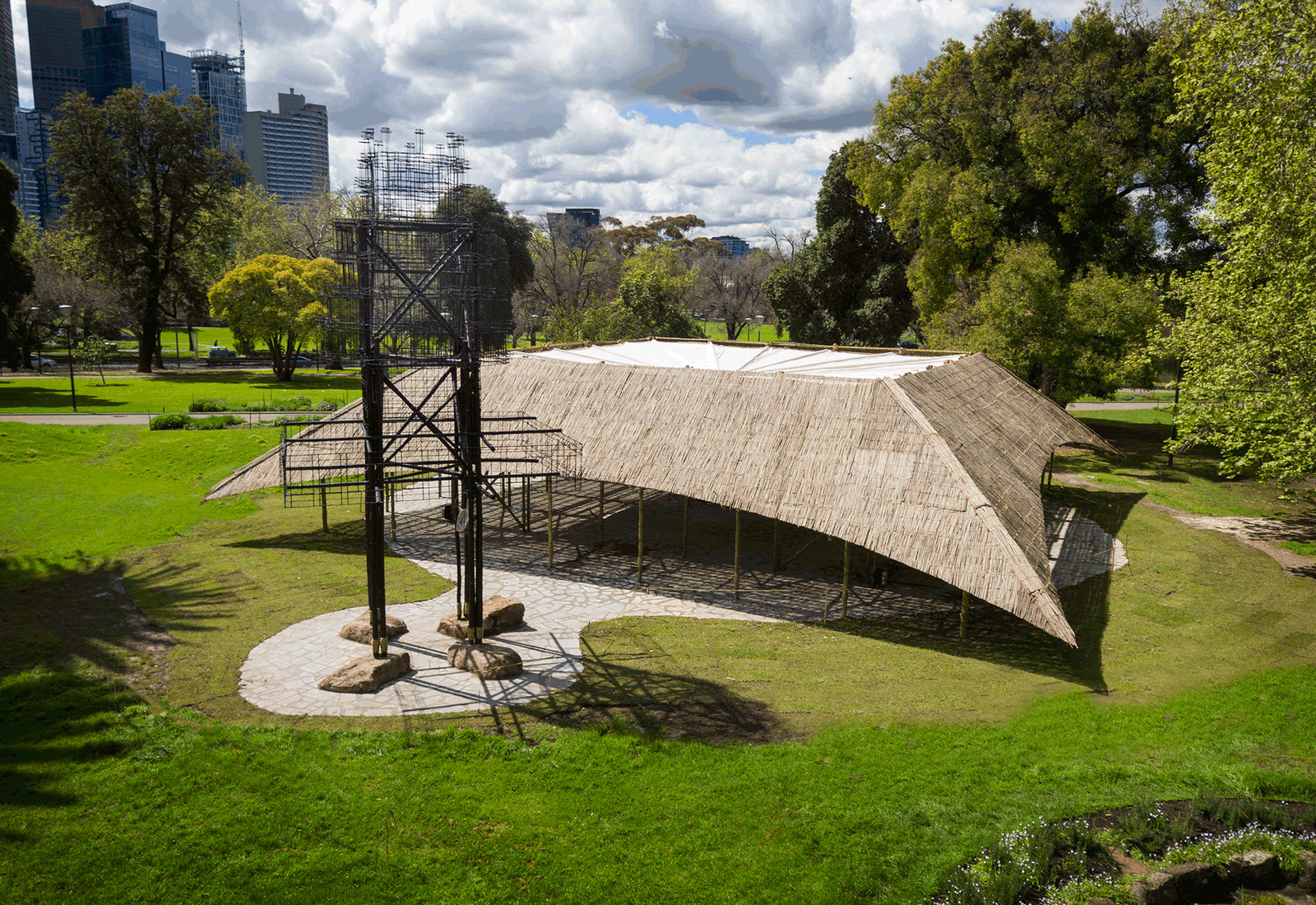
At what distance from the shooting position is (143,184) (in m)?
46.8

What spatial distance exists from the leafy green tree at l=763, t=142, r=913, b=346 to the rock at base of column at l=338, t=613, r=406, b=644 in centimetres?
2957

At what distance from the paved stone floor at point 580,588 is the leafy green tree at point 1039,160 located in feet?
43.4

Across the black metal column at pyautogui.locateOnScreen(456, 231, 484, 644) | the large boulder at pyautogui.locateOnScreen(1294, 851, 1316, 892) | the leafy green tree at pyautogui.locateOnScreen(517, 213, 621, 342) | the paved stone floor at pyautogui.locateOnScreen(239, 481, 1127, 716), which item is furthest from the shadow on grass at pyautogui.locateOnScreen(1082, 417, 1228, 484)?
the leafy green tree at pyautogui.locateOnScreen(517, 213, 621, 342)

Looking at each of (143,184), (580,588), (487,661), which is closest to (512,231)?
(143,184)

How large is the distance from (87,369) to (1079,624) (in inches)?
2312

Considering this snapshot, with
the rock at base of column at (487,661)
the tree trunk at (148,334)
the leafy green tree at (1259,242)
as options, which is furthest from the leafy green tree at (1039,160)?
the tree trunk at (148,334)

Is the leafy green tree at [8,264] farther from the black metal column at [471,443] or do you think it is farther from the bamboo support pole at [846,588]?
the bamboo support pole at [846,588]

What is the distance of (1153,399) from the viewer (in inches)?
1821

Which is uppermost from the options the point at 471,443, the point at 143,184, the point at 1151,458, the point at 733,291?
the point at 143,184

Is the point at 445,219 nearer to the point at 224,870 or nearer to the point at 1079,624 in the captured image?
the point at 224,870

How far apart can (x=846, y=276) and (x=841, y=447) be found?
27.0 metres

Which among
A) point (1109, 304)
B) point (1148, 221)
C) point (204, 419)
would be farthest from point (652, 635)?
point (1148, 221)

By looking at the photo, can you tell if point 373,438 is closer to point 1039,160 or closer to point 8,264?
point 1039,160

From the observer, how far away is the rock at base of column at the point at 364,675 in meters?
11.6
